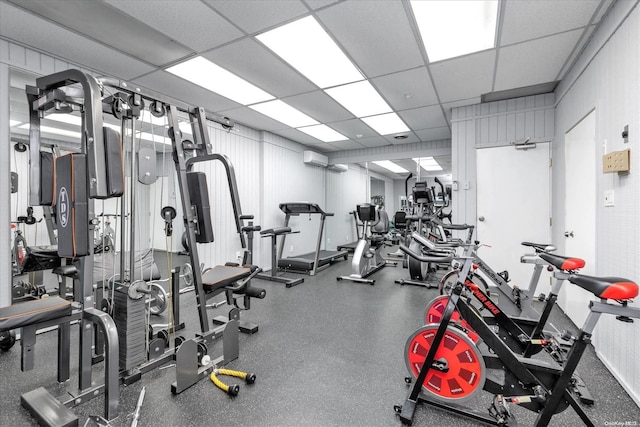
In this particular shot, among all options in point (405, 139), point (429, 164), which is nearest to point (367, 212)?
point (405, 139)

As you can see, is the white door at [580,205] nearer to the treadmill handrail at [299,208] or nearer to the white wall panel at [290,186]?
the treadmill handrail at [299,208]

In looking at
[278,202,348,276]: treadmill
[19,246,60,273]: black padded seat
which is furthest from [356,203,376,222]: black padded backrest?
[19,246,60,273]: black padded seat

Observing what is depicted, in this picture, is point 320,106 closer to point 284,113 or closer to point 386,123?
point 284,113

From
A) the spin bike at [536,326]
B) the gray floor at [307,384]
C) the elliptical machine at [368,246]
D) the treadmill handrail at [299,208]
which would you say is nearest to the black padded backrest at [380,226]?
the elliptical machine at [368,246]

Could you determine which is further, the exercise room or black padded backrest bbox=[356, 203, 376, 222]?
black padded backrest bbox=[356, 203, 376, 222]

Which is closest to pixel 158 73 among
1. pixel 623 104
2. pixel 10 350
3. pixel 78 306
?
pixel 78 306

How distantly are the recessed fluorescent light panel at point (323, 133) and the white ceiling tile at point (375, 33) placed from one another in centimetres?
232

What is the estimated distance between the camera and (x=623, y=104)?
6.56 feet

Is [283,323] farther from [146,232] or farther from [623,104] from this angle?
[146,232]

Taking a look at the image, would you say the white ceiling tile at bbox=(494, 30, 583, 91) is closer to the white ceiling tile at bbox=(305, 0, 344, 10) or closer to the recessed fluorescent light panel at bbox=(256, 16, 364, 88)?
the recessed fluorescent light panel at bbox=(256, 16, 364, 88)

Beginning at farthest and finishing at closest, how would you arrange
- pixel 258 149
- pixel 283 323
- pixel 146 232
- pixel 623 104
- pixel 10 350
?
pixel 146 232 → pixel 258 149 → pixel 283 323 → pixel 10 350 → pixel 623 104

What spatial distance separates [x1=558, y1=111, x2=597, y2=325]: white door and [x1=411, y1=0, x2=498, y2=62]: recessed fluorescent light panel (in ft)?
4.14

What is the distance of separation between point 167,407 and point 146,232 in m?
6.30

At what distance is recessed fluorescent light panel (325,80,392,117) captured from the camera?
11.9ft
